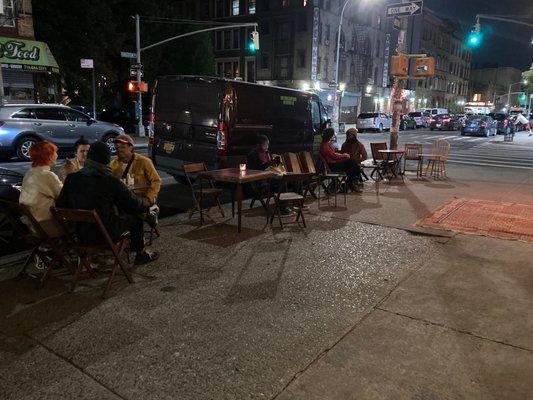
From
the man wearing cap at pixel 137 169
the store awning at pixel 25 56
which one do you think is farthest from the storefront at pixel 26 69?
the man wearing cap at pixel 137 169

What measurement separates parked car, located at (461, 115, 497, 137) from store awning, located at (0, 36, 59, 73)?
2929cm

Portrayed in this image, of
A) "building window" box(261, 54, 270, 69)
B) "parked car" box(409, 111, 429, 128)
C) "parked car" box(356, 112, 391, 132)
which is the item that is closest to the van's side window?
"parked car" box(356, 112, 391, 132)

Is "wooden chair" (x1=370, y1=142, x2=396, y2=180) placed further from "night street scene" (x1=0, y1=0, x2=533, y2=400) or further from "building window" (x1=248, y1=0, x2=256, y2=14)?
"building window" (x1=248, y1=0, x2=256, y2=14)

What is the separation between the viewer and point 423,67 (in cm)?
1446

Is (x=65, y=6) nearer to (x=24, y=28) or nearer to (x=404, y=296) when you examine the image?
(x=24, y=28)

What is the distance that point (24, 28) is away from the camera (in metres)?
22.1

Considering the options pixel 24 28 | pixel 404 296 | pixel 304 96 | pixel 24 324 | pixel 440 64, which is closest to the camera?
pixel 24 324

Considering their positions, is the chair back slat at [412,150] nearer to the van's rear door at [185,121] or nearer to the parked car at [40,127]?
the van's rear door at [185,121]

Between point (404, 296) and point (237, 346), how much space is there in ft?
6.63

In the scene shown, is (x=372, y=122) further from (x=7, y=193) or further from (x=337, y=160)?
(x=7, y=193)

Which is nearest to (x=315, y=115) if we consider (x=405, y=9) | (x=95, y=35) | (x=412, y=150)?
(x=412, y=150)

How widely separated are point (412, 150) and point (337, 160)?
488 centimetres

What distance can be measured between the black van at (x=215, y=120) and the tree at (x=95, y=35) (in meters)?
19.9

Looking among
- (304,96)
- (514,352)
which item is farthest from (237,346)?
(304,96)
